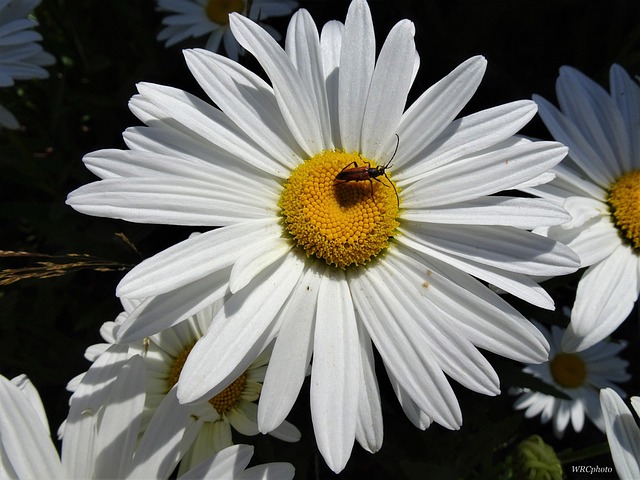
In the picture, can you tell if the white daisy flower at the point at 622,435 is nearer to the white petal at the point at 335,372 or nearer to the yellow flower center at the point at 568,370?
the white petal at the point at 335,372

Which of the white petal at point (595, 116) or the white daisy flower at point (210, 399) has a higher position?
the white petal at point (595, 116)

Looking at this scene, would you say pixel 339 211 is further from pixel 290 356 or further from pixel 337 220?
pixel 290 356

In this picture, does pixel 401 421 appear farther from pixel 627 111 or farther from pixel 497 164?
pixel 627 111

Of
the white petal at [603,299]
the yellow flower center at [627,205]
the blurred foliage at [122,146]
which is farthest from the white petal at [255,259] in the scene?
the yellow flower center at [627,205]

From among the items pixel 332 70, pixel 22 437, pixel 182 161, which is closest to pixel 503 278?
pixel 332 70

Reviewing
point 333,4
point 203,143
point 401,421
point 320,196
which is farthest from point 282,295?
point 333,4

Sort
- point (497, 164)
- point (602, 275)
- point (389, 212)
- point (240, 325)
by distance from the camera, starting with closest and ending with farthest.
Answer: point (240, 325), point (497, 164), point (389, 212), point (602, 275)
